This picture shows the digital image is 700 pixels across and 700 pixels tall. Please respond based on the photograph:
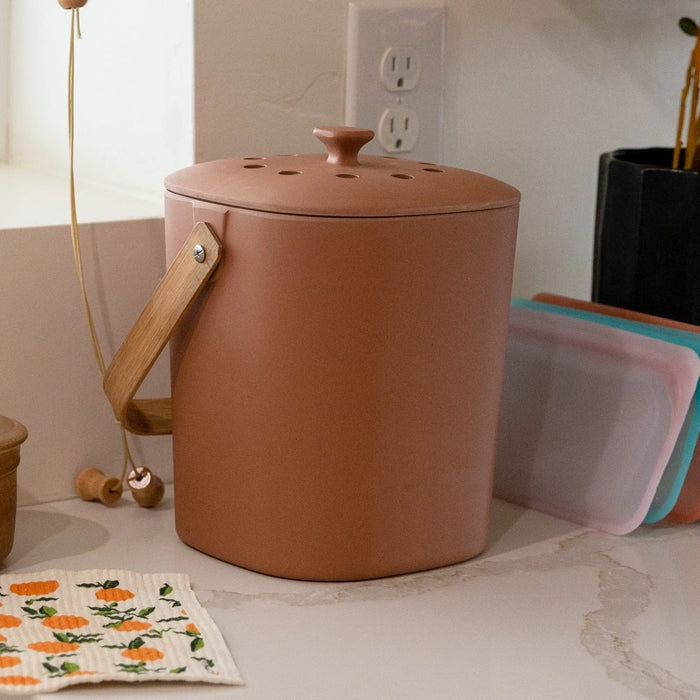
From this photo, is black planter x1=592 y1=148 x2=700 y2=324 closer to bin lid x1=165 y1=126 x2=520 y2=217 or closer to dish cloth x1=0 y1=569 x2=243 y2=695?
bin lid x1=165 y1=126 x2=520 y2=217

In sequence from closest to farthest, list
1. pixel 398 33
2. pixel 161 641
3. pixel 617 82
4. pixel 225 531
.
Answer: pixel 161 641, pixel 225 531, pixel 398 33, pixel 617 82

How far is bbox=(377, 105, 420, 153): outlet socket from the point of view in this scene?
1.02 meters

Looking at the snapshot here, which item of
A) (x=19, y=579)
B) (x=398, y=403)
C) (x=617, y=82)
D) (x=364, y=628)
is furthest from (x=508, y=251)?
(x=617, y=82)

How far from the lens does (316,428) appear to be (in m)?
0.74

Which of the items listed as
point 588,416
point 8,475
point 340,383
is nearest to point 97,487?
point 8,475

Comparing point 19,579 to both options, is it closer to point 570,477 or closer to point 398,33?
point 570,477

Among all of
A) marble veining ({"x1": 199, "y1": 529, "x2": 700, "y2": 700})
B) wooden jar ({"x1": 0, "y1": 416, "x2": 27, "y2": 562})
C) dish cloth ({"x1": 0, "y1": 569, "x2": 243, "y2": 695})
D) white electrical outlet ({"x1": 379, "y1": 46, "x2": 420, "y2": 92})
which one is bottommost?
marble veining ({"x1": 199, "y1": 529, "x2": 700, "y2": 700})

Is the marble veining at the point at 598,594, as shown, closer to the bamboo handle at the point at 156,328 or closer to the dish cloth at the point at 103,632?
the dish cloth at the point at 103,632

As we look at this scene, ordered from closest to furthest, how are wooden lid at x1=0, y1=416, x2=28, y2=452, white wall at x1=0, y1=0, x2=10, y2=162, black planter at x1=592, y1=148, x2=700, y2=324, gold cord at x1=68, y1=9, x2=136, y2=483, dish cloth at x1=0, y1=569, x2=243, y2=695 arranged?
dish cloth at x1=0, y1=569, x2=243, y2=695
wooden lid at x1=0, y1=416, x2=28, y2=452
gold cord at x1=68, y1=9, x2=136, y2=483
black planter at x1=592, y1=148, x2=700, y2=324
white wall at x1=0, y1=0, x2=10, y2=162

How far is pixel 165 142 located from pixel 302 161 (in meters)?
0.20

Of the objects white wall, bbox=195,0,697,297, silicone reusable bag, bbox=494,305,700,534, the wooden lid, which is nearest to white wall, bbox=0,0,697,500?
white wall, bbox=195,0,697,297

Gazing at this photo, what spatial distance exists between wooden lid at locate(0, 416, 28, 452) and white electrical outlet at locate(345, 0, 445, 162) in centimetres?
40

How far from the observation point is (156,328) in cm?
77

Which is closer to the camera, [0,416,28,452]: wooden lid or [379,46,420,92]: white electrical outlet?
[0,416,28,452]: wooden lid
